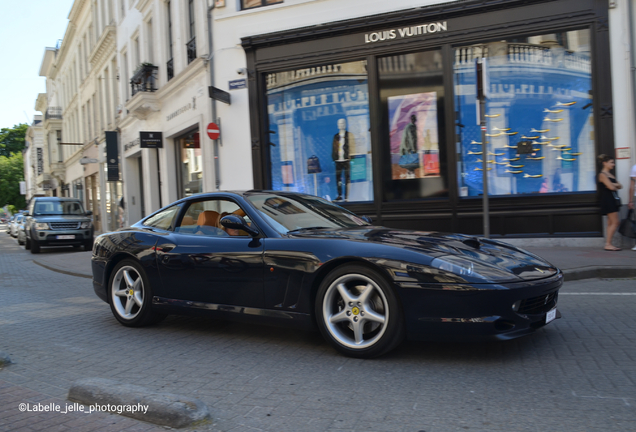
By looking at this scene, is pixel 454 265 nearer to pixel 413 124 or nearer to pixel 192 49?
pixel 413 124

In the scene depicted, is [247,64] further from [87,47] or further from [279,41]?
[87,47]

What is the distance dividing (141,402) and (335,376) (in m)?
1.27

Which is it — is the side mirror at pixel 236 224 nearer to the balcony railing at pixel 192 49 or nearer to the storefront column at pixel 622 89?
the storefront column at pixel 622 89

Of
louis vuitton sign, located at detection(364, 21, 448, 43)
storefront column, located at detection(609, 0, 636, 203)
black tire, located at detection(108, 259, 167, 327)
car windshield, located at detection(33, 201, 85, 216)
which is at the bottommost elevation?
black tire, located at detection(108, 259, 167, 327)

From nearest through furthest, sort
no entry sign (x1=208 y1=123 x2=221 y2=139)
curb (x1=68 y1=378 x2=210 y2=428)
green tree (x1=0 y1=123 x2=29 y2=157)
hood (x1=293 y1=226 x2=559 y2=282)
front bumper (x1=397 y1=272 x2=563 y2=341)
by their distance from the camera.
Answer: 1. curb (x1=68 y1=378 x2=210 y2=428)
2. front bumper (x1=397 y1=272 x2=563 y2=341)
3. hood (x1=293 y1=226 x2=559 y2=282)
4. no entry sign (x1=208 y1=123 x2=221 y2=139)
5. green tree (x1=0 y1=123 x2=29 y2=157)

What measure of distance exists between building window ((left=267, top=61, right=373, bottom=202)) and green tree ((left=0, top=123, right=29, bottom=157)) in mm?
76556

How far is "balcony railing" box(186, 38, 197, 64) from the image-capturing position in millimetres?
16062

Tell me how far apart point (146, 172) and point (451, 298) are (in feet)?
61.3

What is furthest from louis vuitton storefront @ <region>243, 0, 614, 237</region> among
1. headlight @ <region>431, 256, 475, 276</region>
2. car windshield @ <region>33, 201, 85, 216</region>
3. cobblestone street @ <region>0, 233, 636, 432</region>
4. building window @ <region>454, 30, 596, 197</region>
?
car windshield @ <region>33, 201, 85, 216</region>

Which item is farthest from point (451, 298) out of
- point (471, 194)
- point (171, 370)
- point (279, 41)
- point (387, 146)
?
point (279, 41)

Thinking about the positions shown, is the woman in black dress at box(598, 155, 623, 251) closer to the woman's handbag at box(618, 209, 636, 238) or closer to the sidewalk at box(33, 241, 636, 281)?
→ the woman's handbag at box(618, 209, 636, 238)

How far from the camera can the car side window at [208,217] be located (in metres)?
4.95

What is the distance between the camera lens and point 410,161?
39.8 ft

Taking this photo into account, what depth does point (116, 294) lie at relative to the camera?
5707 mm
